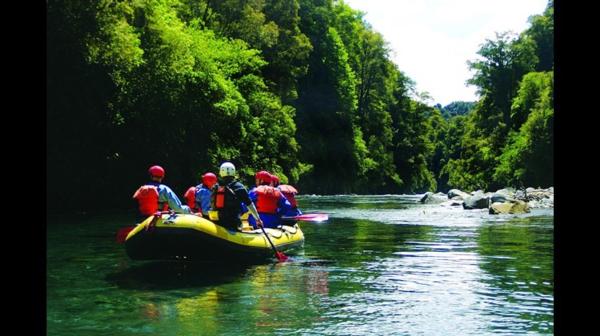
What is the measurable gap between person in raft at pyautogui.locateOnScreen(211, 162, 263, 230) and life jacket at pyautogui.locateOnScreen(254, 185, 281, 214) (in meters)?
2.49

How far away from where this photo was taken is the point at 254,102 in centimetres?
3247

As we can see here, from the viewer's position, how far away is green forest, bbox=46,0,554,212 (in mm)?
22172

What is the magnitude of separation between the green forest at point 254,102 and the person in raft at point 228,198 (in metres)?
9.40

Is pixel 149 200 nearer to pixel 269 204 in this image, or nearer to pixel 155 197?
pixel 155 197

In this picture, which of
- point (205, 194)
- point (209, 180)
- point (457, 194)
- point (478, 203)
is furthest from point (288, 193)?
point (457, 194)

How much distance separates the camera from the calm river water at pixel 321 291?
6.48m

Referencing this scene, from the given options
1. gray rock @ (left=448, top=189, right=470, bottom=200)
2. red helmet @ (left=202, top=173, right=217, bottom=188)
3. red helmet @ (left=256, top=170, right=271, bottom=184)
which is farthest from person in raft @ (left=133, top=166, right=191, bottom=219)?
gray rock @ (left=448, top=189, right=470, bottom=200)

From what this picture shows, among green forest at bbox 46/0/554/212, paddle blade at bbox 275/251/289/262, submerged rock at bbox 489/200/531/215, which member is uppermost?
green forest at bbox 46/0/554/212

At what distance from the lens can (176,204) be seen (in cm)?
1045

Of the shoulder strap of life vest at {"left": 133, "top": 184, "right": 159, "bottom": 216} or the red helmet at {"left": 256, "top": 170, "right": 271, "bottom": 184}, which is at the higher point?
the red helmet at {"left": 256, "top": 170, "right": 271, "bottom": 184}

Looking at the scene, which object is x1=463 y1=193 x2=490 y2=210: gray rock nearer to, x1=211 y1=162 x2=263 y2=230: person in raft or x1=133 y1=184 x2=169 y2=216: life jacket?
x1=211 y1=162 x2=263 y2=230: person in raft

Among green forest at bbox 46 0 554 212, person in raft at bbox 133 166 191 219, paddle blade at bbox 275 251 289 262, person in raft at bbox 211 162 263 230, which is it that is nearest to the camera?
person in raft at bbox 211 162 263 230

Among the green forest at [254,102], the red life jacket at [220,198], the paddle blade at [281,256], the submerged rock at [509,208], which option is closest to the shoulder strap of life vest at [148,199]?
the red life jacket at [220,198]
